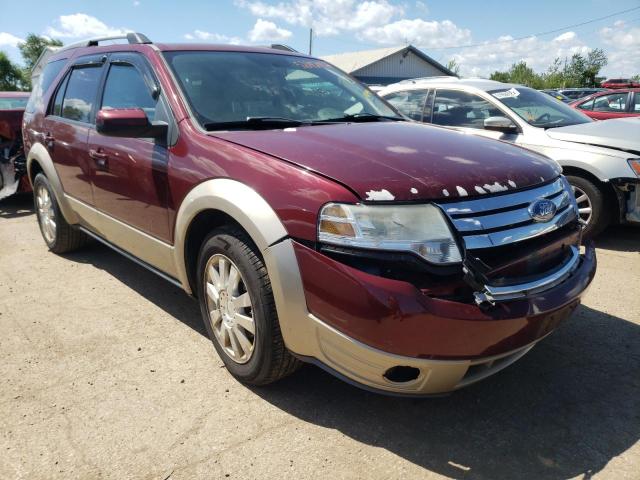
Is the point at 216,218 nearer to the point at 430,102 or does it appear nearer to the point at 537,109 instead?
the point at 430,102

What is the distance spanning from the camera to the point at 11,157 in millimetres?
6676

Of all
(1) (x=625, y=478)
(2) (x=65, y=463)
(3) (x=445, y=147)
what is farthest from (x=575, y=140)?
(2) (x=65, y=463)

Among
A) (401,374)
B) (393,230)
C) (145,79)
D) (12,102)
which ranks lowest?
(401,374)

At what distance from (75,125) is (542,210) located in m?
3.40

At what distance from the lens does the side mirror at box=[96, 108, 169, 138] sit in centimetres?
266

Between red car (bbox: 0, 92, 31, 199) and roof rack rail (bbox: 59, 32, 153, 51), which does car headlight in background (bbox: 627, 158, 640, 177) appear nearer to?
roof rack rail (bbox: 59, 32, 153, 51)

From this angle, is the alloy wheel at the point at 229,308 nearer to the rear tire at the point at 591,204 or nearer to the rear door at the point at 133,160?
the rear door at the point at 133,160

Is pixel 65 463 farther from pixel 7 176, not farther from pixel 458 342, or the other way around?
pixel 7 176

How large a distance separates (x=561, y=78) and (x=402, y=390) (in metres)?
63.2

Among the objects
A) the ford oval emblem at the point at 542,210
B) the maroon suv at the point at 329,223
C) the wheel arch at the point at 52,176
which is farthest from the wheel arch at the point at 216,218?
the wheel arch at the point at 52,176

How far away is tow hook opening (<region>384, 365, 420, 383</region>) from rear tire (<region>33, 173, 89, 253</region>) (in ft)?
11.8

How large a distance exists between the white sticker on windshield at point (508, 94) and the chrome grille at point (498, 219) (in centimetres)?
370

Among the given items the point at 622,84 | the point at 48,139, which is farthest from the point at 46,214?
the point at 622,84

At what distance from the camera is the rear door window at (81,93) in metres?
3.76
